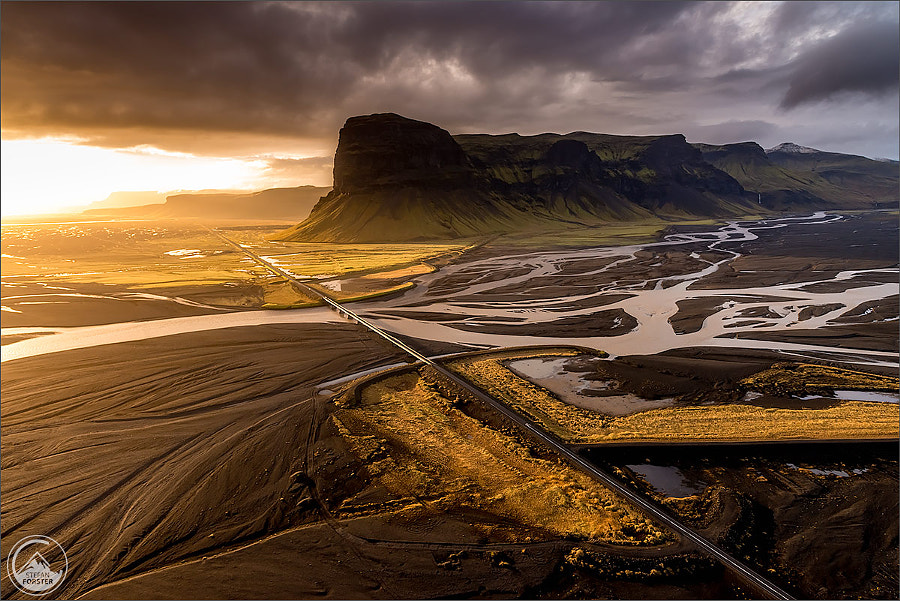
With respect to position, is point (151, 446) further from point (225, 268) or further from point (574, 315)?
point (225, 268)

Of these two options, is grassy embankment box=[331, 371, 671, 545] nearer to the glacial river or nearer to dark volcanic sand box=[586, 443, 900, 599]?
dark volcanic sand box=[586, 443, 900, 599]

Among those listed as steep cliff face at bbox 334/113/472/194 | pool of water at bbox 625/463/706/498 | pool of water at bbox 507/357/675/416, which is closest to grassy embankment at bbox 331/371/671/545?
pool of water at bbox 625/463/706/498

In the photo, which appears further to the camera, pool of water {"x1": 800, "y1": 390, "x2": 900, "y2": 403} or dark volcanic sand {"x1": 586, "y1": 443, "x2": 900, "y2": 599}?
pool of water {"x1": 800, "y1": 390, "x2": 900, "y2": 403}

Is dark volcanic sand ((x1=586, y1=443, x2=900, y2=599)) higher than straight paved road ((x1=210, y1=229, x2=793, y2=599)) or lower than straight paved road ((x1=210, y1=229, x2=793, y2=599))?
lower

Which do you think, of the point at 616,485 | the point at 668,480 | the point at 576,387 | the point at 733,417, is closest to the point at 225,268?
the point at 576,387

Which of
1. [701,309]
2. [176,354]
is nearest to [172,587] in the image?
[176,354]
